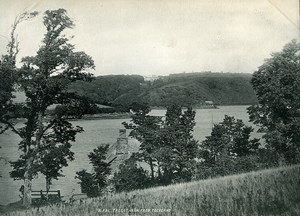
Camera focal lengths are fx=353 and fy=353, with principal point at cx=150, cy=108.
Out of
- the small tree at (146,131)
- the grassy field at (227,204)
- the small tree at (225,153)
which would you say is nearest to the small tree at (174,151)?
the small tree at (146,131)

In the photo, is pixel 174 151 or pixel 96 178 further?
pixel 174 151

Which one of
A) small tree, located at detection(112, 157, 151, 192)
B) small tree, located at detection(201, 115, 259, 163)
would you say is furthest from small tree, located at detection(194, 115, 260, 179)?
small tree, located at detection(112, 157, 151, 192)

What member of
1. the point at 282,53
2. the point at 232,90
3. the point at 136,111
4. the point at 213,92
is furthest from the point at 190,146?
the point at 213,92

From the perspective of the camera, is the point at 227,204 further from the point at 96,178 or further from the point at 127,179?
the point at 96,178

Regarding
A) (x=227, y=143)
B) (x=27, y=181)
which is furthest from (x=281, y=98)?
(x=27, y=181)

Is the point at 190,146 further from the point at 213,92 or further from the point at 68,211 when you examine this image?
the point at 213,92

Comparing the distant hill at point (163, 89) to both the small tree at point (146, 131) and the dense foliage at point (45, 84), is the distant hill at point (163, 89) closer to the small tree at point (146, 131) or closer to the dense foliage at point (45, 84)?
the small tree at point (146, 131)

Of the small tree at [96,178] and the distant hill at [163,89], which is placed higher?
the distant hill at [163,89]

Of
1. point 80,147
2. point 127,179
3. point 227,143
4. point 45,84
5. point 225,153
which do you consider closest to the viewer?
point 45,84
